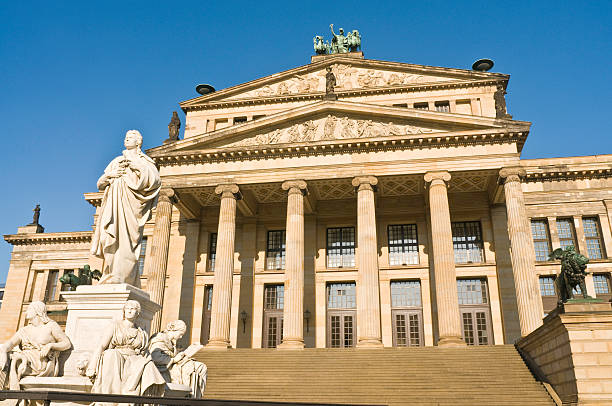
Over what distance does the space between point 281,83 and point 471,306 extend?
20482 mm

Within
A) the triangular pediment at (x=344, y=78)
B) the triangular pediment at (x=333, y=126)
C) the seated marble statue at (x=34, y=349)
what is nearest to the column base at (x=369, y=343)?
the triangular pediment at (x=333, y=126)

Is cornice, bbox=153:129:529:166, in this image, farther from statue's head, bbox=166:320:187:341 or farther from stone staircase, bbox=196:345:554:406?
statue's head, bbox=166:320:187:341

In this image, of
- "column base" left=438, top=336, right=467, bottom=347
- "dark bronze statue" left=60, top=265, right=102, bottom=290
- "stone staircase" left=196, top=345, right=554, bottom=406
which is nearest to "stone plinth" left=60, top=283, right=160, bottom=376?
"stone staircase" left=196, top=345, right=554, bottom=406

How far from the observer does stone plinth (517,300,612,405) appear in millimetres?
16438

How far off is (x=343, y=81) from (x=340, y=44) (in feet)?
19.4

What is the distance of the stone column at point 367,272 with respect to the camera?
26250mm

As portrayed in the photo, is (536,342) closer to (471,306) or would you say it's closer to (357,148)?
(471,306)

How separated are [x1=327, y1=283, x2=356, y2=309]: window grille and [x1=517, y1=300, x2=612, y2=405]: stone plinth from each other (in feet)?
53.0

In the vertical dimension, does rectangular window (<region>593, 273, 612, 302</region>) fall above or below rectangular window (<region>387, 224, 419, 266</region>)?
below

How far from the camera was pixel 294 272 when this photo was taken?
28297 mm

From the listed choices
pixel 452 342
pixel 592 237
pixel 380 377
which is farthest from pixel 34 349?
pixel 592 237

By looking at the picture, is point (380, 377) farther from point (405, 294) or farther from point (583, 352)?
point (405, 294)

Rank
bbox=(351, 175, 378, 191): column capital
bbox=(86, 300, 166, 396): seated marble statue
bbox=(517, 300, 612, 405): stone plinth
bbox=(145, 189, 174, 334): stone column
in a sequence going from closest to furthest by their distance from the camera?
bbox=(86, 300, 166, 396): seated marble statue
bbox=(517, 300, 612, 405): stone plinth
bbox=(145, 189, 174, 334): stone column
bbox=(351, 175, 378, 191): column capital

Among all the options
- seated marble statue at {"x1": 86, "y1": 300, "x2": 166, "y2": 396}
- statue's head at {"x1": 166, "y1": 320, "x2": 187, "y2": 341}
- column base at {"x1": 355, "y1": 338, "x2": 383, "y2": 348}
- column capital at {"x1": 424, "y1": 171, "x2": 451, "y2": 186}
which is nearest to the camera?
seated marble statue at {"x1": 86, "y1": 300, "x2": 166, "y2": 396}
